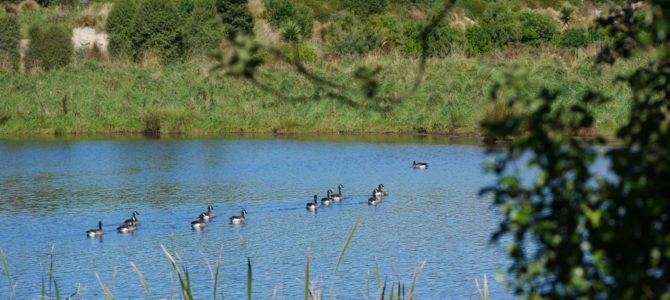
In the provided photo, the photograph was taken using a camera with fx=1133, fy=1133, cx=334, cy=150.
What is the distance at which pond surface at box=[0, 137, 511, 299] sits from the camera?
1650 cm

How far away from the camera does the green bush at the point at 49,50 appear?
43125 mm

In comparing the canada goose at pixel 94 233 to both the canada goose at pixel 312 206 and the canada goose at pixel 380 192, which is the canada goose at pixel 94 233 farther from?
the canada goose at pixel 380 192

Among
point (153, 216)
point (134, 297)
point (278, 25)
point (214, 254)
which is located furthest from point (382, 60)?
point (134, 297)

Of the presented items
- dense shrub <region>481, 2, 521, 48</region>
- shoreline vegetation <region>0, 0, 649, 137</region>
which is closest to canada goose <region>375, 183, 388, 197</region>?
shoreline vegetation <region>0, 0, 649, 137</region>

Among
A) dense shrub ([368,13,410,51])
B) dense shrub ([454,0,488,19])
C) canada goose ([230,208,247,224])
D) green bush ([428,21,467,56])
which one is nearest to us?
canada goose ([230,208,247,224])

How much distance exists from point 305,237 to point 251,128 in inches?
702

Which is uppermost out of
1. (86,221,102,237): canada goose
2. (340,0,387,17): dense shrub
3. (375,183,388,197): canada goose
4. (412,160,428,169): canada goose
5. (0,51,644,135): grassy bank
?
(340,0,387,17): dense shrub

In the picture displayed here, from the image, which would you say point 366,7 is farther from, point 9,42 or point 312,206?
point 312,206

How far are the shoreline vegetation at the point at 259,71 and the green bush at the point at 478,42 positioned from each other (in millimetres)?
78

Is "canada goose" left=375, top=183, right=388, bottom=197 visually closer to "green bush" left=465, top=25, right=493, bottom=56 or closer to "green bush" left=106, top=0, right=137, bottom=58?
"green bush" left=465, top=25, right=493, bottom=56

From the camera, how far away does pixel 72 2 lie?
5891cm

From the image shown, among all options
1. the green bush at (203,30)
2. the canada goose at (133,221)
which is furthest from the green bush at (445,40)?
the canada goose at (133,221)

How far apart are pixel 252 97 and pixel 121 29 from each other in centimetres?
935

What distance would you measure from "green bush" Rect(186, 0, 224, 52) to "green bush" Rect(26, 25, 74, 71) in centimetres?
483
